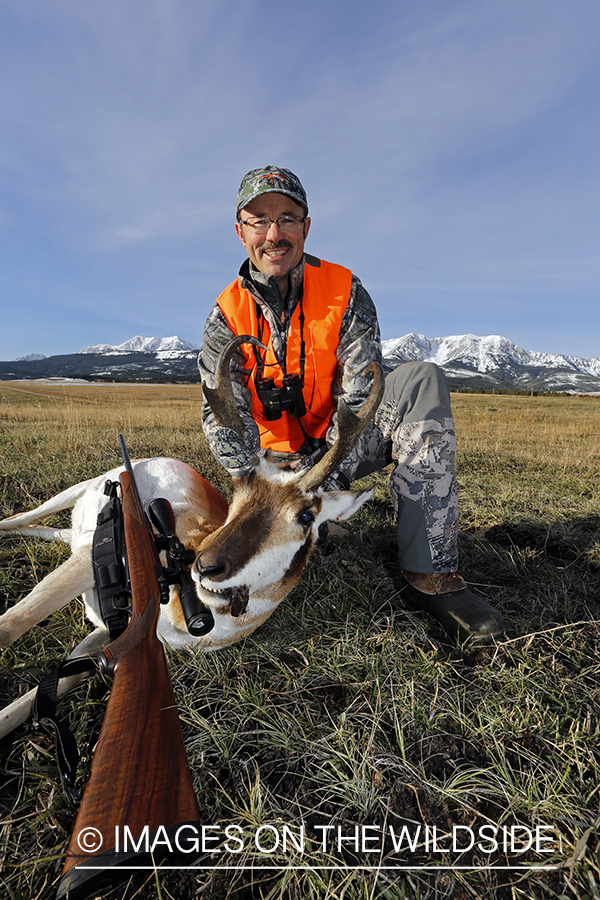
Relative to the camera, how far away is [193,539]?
3592 mm

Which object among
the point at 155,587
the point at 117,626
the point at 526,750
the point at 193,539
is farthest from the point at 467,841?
the point at 193,539

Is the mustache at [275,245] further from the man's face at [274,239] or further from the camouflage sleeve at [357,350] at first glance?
the camouflage sleeve at [357,350]

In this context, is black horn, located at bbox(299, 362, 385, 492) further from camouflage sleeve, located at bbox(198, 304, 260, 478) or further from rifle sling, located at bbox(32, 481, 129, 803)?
rifle sling, located at bbox(32, 481, 129, 803)

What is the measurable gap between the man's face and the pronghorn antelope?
1480 millimetres

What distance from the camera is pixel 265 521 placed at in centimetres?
Answer: 316

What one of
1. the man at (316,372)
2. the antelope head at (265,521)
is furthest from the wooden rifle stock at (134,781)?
the man at (316,372)

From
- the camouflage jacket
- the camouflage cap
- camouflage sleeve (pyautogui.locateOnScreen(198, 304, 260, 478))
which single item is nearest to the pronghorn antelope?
camouflage sleeve (pyautogui.locateOnScreen(198, 304, 260, 478))

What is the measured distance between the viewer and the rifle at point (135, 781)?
1.34m

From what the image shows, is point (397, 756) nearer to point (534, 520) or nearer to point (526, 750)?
point (526, 750)

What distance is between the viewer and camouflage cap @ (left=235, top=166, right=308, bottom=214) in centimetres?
409

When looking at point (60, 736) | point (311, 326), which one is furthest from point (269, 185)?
point (60, 736)

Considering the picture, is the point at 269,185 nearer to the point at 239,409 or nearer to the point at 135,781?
the point at 239,409

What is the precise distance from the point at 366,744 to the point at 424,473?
2167 millimetres

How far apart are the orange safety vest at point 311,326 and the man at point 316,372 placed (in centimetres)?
1
